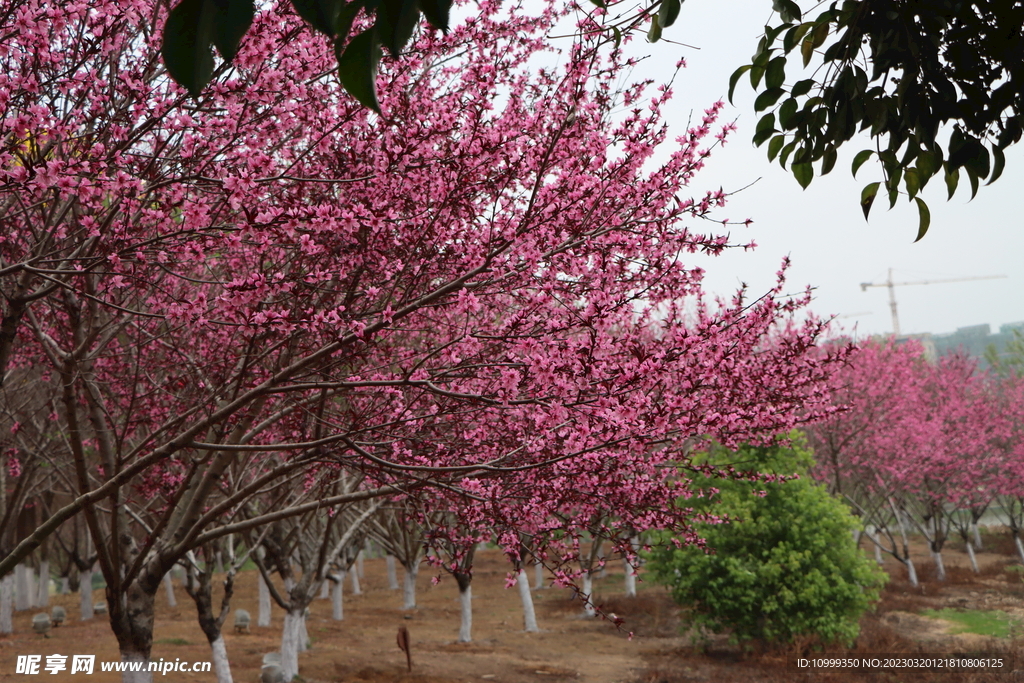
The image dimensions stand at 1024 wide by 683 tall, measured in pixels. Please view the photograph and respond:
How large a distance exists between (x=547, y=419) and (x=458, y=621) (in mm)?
20828

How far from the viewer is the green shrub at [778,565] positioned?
15.5m

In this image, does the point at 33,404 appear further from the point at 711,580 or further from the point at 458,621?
the point at 458,621

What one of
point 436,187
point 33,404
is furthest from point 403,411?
point 33,404

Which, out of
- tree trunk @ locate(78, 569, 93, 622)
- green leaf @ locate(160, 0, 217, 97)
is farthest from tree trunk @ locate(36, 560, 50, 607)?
green leaf @ locate(160, 0, 217, 97)

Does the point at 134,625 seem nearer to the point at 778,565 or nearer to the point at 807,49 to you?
the point at 807,49

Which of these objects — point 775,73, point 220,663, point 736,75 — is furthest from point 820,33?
point 220,663

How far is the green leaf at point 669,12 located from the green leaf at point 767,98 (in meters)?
0.63

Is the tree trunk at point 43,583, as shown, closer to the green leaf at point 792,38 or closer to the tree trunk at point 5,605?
the tree trunk at point 5,605

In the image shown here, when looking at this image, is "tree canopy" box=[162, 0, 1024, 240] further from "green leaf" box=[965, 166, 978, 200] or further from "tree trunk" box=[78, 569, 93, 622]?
"tree trunk" box=[78, 569, 93, 622]

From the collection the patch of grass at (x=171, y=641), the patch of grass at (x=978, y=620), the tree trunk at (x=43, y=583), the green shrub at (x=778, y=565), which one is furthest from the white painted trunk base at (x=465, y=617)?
the tree trunk at (x=43, y=583)

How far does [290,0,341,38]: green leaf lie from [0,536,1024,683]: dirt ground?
35.1 ft

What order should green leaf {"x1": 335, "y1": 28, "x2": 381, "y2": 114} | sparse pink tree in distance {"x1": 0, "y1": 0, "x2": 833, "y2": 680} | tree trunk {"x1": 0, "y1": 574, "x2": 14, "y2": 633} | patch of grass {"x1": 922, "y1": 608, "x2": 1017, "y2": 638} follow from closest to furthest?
green leaf {"x1": 335, "y1": 28, "x2": 381, "y2": 114}, sparse pink tree in distance {"x1": 0, "y1": 0, "x2": 833, "y2": 680}, patch of grass {"x1": 922, "y1": 608, "x2": 1017, "y2": 638}, tree trunk {"x1": 0, "y1": 574, "x2": 14, "y2": 633}

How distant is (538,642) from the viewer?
65.5 ft

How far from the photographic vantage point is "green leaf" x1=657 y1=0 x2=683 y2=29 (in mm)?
3338
